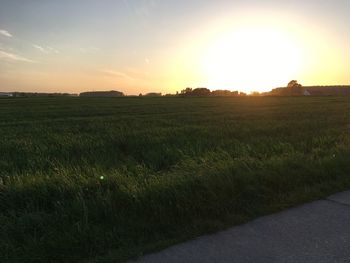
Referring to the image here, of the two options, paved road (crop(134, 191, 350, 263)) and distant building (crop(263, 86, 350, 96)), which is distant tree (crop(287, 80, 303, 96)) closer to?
distant building (crop(263, 86, 350, 96))

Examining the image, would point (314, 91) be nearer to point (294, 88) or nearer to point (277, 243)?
point (294, 88)

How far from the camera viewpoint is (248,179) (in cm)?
619

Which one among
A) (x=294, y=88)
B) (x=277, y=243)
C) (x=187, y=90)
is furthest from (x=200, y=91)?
(x=277, y=243)

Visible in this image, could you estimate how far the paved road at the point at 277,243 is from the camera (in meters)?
3.85

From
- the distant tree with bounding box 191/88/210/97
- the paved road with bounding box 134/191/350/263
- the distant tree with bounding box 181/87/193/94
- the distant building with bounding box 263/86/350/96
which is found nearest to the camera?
the paved road with bounding box 134/191/350/263

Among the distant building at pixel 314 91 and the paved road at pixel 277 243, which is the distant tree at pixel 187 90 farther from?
the paved road at pixel 277 243

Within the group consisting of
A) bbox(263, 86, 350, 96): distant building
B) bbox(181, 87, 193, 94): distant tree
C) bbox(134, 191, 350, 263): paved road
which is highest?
bbox(134, 191, 350, 263): paved road

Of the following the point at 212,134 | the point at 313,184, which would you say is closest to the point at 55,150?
the point at 212,134

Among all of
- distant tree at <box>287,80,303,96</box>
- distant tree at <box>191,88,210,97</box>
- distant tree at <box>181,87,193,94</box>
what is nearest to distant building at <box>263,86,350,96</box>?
distant tree at <box>287,80,303,96</box>

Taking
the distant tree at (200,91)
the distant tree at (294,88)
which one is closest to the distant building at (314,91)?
the distant tree at (294,88)

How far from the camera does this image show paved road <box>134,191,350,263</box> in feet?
12.6

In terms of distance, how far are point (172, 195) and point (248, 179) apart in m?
1.37

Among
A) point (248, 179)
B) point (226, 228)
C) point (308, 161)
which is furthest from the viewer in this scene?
point (308, 161)

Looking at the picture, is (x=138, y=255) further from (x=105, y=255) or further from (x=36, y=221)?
(x=36, y=221)
